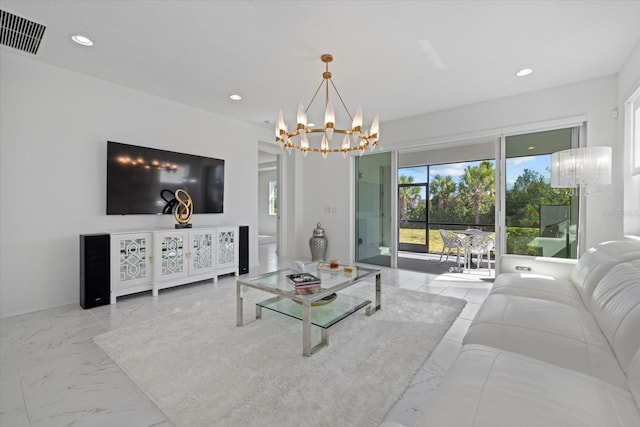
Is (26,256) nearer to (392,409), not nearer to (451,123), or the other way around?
(392,409)

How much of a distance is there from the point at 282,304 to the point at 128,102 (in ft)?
10.9

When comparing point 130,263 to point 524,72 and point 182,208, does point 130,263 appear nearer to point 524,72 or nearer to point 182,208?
point 182,208

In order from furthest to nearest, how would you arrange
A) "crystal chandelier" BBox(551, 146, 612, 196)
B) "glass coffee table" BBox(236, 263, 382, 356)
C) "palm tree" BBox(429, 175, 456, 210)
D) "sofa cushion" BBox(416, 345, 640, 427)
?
1. "palm tree" BBox(429, 175, 456, 210)
2. "crystal chandelier" BBox(551, 146, 612, 196)
3. "glass coffee table" BBox(236, 263, 382, 356)
4. "sofa cushion" BBox(416, 345, 640, 427)

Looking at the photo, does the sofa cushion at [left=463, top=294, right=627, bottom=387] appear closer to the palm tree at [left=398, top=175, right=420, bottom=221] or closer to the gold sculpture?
the gold sculpture

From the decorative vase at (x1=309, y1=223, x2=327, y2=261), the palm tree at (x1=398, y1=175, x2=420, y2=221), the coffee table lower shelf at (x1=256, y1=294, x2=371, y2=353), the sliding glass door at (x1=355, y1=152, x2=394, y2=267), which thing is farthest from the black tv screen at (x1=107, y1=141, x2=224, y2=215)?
the palm tree at (x1=398, y1=175, x2=420, y2=221)

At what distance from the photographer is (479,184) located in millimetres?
7254

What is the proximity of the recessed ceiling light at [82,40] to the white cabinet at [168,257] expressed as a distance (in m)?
1.91

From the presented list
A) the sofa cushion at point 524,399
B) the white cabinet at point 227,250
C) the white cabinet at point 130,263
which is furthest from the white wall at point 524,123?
the white cabinet at point 130,263

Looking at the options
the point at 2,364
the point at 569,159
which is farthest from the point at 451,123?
the point at 2,364

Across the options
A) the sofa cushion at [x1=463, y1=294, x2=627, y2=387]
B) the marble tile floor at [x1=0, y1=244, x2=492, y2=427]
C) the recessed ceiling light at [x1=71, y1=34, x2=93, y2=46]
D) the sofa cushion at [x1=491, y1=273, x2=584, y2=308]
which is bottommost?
the marble tile floor at [x1=0, y1=244, x2=492, y2=427]

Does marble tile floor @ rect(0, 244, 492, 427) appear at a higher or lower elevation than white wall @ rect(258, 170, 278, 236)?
lower

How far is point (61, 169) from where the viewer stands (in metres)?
3.16

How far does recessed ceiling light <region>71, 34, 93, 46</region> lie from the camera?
8.41 ft

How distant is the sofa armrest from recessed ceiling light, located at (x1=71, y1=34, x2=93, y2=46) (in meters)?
4.54
